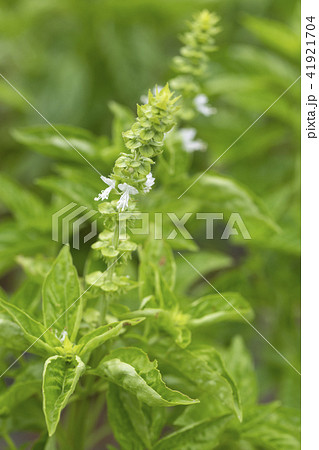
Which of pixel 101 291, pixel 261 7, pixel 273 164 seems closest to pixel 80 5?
pixel 261 7

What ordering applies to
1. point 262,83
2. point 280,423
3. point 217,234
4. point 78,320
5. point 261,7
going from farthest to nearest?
point 261,7 < point 217,234 < point 262,83 < point 280,423 < point 78,320

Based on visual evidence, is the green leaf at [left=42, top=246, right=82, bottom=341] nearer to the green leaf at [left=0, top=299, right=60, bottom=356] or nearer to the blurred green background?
the green leaf at [left=0, top=299, right=60, bottom=356]

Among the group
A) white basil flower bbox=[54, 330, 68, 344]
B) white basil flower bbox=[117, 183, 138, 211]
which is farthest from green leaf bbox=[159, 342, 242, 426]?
white basil flower bbox=[117, 183, 138, 211]

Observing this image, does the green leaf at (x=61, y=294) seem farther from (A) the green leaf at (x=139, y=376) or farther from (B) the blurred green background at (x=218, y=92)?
(B) the blurred green background at (x=218, y=92)

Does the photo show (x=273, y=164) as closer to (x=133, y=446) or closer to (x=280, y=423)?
(x=280, y=423)

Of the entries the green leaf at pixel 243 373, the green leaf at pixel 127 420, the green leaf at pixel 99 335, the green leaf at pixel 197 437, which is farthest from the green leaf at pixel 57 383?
the green leaf at pixel 243 373

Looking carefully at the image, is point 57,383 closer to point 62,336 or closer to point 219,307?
point 62,336

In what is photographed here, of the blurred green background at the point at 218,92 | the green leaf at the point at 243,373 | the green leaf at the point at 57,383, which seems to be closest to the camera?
the green leaf at the point at 57,383
